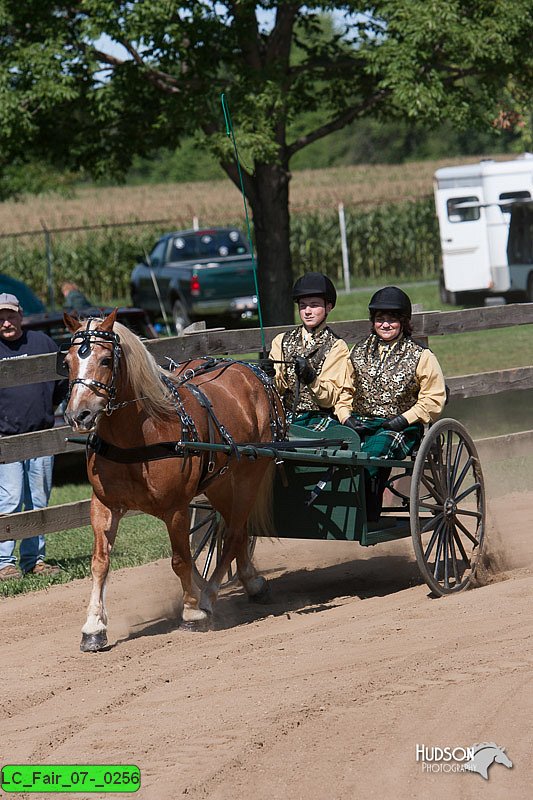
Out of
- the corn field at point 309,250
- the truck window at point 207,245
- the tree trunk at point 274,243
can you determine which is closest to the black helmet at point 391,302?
the tree trunk at point 274,243

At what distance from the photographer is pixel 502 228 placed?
23594 mm

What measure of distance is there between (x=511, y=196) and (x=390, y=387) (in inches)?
692

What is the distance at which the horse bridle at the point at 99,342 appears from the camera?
5762 millimetres

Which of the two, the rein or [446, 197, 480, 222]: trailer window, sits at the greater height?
[446, 197, 480, 222]: trailer window

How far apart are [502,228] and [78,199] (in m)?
25.4

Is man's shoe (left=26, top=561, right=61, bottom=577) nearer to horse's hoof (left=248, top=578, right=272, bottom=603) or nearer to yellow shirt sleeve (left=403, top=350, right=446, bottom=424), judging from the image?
horse's hoof (left=248, top=578, right=272, bottom=603)

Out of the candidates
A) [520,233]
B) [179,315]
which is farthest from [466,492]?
[520,233]

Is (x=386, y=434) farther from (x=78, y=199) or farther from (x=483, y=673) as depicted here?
(x=78, y=199)

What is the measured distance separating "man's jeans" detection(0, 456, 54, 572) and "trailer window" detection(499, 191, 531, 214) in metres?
16.5

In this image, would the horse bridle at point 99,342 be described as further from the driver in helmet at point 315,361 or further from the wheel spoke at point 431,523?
the wheel spoke at point 431,523

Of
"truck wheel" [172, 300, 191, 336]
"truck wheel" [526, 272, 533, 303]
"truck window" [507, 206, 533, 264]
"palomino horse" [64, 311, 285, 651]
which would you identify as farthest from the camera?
"truck window" [507, 206, 533, 264]

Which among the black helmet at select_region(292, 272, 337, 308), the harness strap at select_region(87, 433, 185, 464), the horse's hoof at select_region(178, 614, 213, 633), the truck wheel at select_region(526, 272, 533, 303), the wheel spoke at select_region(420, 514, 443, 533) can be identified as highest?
the black helmet at select_region(292, 272, 337, 308)

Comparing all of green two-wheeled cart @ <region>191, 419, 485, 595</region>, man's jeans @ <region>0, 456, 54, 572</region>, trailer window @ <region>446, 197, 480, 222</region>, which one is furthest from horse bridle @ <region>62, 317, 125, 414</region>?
trailer window @ <region>446, 197, 480, 222</region>

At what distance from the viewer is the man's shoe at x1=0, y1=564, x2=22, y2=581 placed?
8461mm
